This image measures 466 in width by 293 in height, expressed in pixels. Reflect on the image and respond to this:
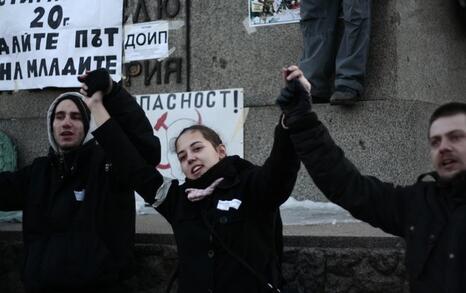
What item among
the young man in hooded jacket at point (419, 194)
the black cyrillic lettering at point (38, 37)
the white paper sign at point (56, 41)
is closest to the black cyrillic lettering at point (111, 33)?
the white paper sign at point (56, 41)

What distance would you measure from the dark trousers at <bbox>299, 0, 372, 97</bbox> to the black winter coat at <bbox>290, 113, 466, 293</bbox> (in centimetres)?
216

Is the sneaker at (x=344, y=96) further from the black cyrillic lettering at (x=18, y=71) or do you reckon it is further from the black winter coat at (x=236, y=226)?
the black cyrillic lettering at (x=18, y=71)

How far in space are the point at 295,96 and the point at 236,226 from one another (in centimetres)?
70

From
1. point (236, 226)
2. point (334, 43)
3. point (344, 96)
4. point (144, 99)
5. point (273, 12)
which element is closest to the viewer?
point (236, 226)

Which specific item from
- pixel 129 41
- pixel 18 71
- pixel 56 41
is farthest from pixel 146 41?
pixel 18 71

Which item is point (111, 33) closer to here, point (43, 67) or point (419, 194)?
point (43, 67)

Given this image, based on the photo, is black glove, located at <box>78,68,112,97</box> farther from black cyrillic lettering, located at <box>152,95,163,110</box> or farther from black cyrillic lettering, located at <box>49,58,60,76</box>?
black cyrillic lettering, located at <box>49,58,60,76</box>

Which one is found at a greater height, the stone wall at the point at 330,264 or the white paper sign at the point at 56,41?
the white paper sign at the point at 56,41

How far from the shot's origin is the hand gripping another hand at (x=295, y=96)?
2.95 metres

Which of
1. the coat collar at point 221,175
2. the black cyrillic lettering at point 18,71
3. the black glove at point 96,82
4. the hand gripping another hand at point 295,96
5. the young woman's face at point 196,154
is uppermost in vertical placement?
the black cyrillic lettering at point 18,71

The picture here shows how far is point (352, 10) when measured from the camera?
197 inches

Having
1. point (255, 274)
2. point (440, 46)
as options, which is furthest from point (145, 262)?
point (440, 46)

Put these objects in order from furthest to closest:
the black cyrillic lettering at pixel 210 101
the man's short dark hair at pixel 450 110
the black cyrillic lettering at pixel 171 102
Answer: the black cyrillic lettering at pixel 171 102, the black cyrillic lettering at pixel 210 101, the man's short dark hair at pixel 450 110

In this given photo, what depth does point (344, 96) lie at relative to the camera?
16.5 ft
